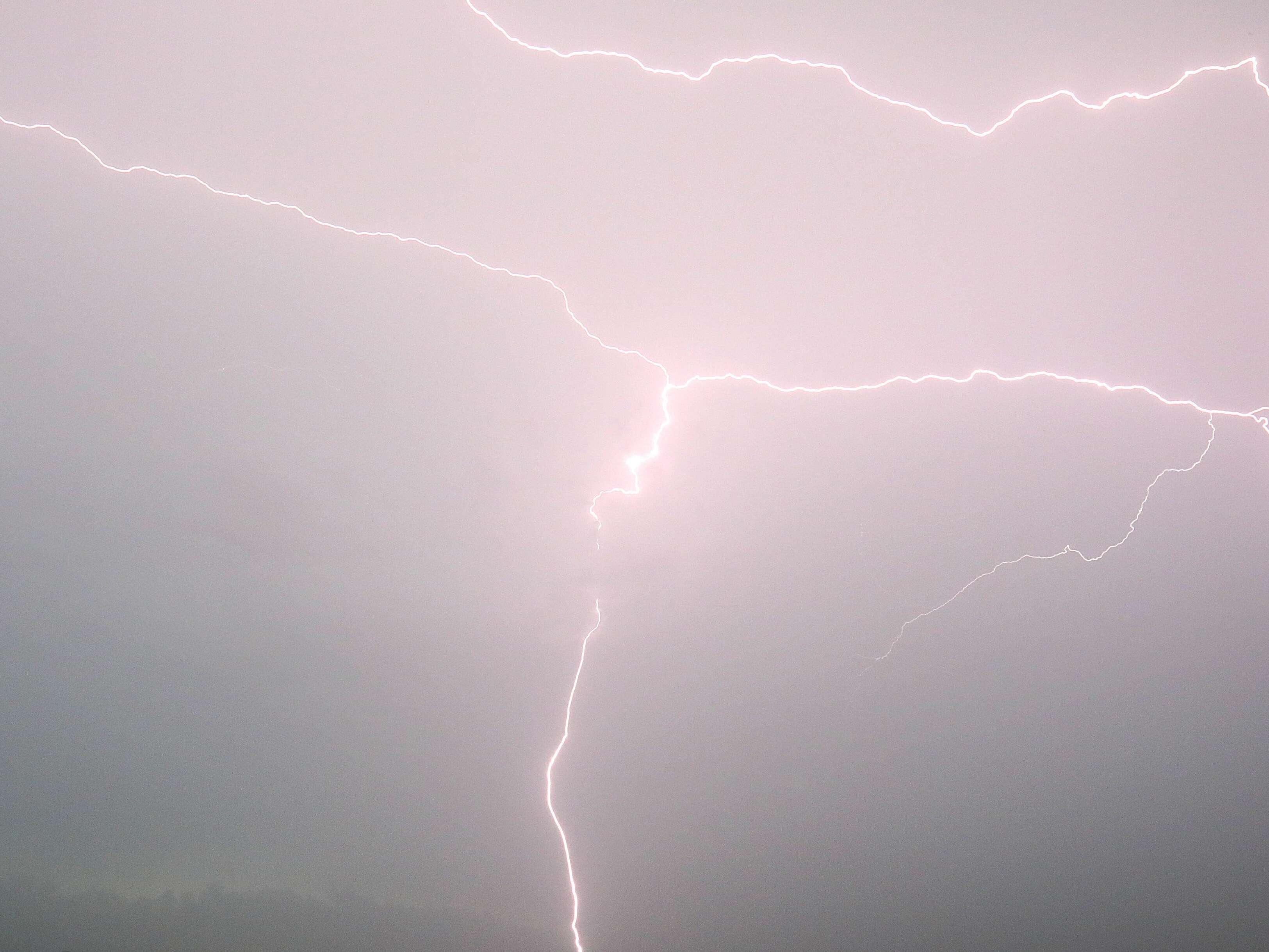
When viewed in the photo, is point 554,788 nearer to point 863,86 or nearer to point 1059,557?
point 1059,557

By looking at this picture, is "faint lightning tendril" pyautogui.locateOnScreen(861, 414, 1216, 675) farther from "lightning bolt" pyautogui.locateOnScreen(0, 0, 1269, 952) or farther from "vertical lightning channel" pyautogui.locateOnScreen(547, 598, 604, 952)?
"vertical lightning channel" pyautogui.locateOnScreen(547, 598, 604, 952)

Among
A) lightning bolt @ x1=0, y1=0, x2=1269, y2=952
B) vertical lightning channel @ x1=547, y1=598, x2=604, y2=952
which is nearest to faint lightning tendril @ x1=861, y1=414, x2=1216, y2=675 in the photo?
lightning bolt @ x1=0, y1=0, x2=1269, y2=952

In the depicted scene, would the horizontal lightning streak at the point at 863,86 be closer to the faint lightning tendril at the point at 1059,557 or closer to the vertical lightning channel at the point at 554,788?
the faint lightning tendril at the point at 1059,557

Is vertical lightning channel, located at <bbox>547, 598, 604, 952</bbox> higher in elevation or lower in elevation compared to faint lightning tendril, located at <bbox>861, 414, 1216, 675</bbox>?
lower

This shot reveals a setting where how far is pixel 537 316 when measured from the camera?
Answer: 2.33 meters

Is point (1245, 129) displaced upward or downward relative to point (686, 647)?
upward

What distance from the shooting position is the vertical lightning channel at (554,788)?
2.47m

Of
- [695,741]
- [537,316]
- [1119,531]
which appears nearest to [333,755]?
[695,741]

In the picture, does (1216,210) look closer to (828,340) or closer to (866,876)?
(828,340)

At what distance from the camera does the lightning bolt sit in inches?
87.2

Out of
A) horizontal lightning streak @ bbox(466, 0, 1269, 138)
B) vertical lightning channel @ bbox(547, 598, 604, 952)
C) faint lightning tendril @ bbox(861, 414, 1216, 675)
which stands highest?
horizontal lightning streak @ bbox(466, 0, 1269, 138)

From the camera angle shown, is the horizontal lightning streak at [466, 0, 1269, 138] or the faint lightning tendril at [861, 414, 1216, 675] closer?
the horizontal lightning streak at [466, 0, 1269, 138]

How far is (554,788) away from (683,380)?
1.38m

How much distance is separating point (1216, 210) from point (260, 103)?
288cm
